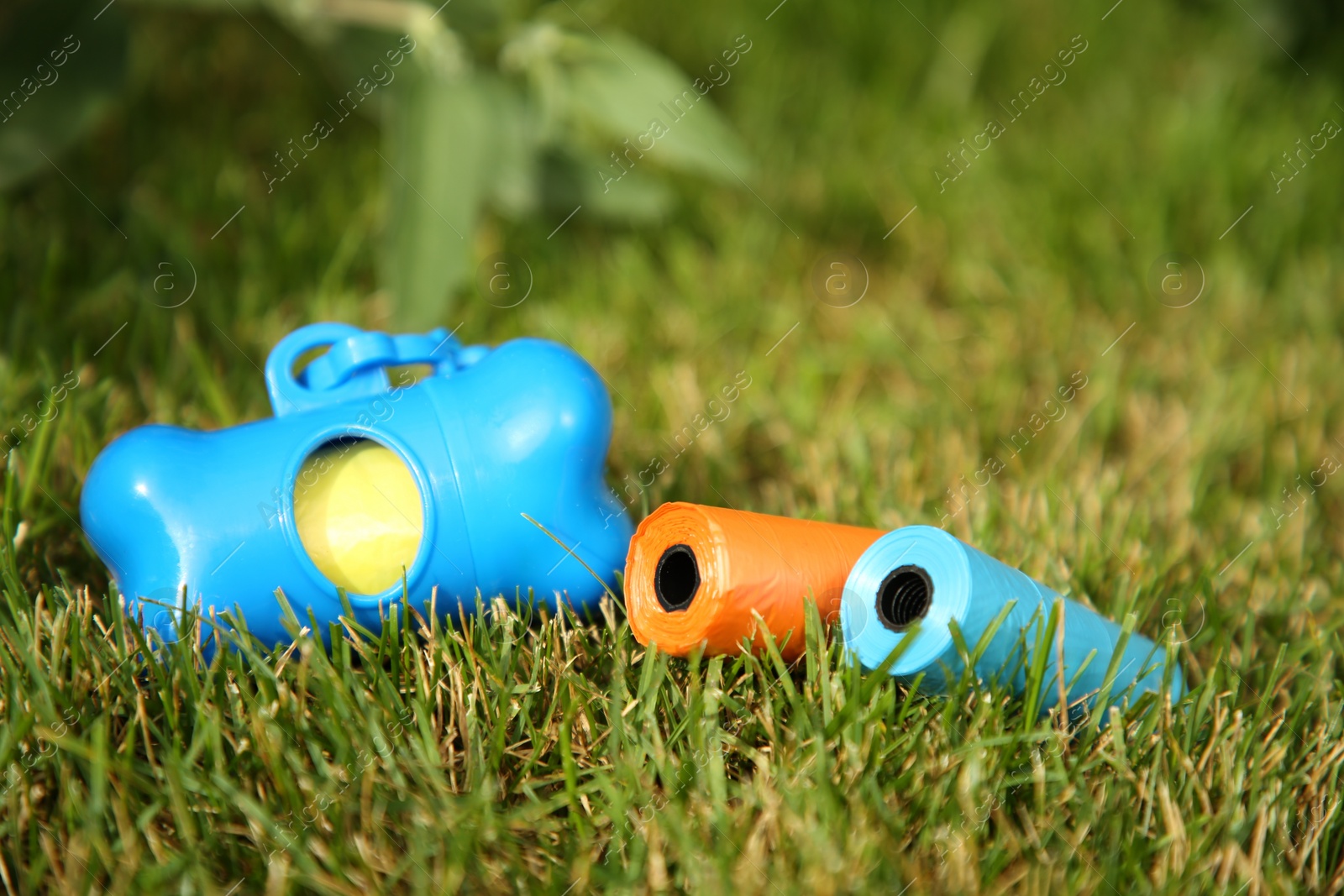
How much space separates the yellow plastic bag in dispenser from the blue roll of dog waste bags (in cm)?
51

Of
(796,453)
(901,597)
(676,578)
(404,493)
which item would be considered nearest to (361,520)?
(404,493)

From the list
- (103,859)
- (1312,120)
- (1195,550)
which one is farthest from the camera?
(1312,120)

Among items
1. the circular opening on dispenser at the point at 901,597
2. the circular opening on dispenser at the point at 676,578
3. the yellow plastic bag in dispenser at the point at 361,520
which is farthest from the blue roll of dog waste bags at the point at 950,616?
the yellow plastic bag in dispenser at the point at 361,520

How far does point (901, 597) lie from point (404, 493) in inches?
22.5

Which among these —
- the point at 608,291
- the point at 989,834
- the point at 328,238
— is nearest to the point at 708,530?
the point at 989,834

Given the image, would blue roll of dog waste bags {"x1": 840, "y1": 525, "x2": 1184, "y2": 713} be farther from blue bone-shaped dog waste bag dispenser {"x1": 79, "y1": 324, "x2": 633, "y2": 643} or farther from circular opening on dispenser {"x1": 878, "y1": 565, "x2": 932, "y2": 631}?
blue bone-shaped dog waste bag dispenser {"x1": 79, "y1": 324, "x2": 633, "y2": 643}

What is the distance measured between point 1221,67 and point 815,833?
2.79 metres

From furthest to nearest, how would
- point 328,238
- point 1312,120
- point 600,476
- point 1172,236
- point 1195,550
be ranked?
point 1312,120
point 1172,236
point 328,238
point 1195,550
point 600,476

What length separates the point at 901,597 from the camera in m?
1.20

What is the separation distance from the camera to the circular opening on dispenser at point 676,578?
1222 millimetres

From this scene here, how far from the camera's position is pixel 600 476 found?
4.36ft

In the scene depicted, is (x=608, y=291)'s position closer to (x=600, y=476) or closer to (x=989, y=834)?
(x=600, y=476)

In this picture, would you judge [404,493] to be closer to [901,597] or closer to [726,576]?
[726,576]

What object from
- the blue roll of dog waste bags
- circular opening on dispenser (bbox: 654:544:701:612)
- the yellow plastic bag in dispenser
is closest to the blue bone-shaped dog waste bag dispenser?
the yellow plastic bag in dispenser
